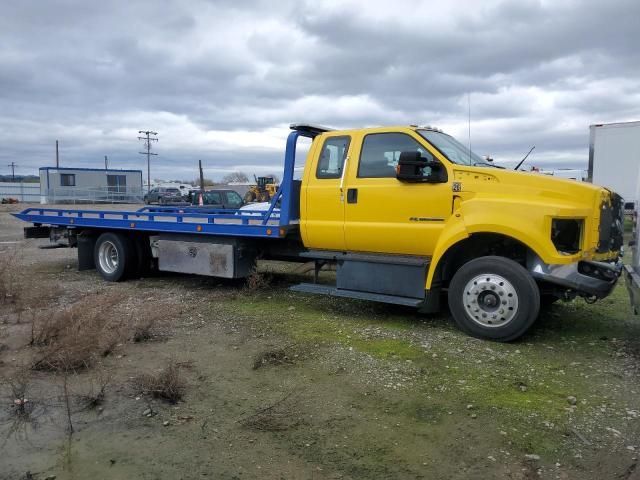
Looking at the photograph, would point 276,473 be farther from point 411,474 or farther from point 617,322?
point 617,322

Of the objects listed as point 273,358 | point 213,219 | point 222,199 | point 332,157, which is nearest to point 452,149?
point 332,157

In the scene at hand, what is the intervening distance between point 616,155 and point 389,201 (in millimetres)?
16514

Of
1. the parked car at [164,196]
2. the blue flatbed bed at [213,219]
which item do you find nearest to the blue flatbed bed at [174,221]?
the blue flatbed bed at [213,219]

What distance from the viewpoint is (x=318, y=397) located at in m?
4.54

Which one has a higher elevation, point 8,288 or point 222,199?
point 222,199

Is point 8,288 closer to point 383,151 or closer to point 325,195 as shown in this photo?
point 325,195

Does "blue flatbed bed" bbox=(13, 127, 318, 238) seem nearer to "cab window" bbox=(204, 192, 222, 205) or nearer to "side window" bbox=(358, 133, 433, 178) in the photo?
"side window" bbox=(358, 133, 433, 178)

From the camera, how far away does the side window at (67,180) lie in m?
49.2

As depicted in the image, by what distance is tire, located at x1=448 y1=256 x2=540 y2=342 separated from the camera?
570cm

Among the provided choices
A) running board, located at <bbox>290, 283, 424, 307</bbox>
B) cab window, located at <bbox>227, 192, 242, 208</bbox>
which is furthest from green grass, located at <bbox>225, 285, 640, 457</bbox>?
cab window, located at <bbox>227, 192, 242, 208</bbox>

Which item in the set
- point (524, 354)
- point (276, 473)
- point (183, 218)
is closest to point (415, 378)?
point (524, 354)

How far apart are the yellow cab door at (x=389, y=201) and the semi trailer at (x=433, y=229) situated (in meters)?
0.01

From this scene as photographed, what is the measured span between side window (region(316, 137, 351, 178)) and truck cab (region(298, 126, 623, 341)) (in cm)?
1

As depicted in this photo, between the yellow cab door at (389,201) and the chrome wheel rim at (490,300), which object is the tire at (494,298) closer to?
the chrome wheel rim at (490,300)
